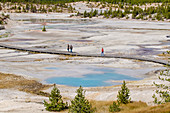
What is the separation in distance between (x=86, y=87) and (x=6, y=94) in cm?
835

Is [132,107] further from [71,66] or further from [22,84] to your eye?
[71,66]

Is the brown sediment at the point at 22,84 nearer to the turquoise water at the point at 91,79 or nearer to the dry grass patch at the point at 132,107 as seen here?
the turquoise water at the point at 91,79

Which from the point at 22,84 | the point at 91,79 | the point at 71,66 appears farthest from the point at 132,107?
the point at 71,66

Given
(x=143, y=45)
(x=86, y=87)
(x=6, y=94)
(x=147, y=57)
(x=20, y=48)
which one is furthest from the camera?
(x=143, y=45)

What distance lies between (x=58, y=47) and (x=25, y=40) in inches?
548

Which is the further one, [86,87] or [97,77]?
[97,77]

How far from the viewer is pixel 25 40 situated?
72.2 m

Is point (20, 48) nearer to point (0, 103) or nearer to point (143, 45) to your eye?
point (143, 45)

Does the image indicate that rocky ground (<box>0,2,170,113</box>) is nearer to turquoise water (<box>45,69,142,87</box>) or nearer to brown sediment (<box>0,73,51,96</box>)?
brown sediment (<box>0,73,51,96</box>)

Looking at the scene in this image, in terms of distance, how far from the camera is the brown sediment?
104ft

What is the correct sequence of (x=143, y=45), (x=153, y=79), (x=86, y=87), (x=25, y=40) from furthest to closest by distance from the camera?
(x=25, y=40) < (x=143, y=45) < (x=153, y=79) < (x=86, y=87)

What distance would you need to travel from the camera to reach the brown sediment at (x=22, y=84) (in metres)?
31.6

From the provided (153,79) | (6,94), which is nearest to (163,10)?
(153,79)

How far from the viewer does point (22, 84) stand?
1318 inches
